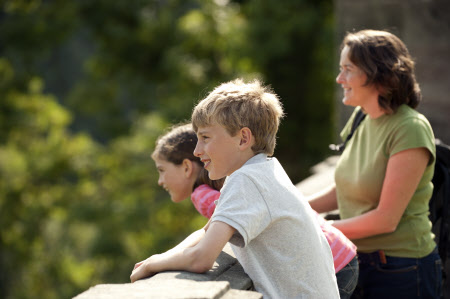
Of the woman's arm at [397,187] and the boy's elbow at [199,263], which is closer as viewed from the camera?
the boy's elbow at [199,263]

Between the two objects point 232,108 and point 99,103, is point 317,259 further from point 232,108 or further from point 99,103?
point 99,103

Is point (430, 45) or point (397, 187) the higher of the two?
point (430, 45)

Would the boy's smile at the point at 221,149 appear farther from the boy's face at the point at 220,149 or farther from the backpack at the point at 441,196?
the backpack at the point at 441,196

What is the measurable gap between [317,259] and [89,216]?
11.1 metres

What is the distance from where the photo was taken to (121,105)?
49.3ft

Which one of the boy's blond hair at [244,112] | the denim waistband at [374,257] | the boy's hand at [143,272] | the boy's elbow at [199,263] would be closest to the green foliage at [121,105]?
the denim waistband at [374,257]

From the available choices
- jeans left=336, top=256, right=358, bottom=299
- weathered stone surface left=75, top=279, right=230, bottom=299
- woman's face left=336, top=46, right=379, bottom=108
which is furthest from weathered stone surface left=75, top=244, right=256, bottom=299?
woman's face left=336, top=46, right=379, bottom=108

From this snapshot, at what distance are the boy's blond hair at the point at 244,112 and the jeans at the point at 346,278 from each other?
1.72ft

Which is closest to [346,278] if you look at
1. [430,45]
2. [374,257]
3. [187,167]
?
[374,257]

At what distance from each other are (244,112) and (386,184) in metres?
0.75

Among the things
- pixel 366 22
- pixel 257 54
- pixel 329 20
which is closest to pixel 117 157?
pixel 257 54

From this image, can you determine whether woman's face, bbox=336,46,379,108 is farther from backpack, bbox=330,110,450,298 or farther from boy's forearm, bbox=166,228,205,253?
boy's forearm, bbox=166,228,205,253

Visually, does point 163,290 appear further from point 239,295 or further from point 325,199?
point 325,199

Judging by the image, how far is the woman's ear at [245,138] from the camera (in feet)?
6.21
